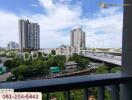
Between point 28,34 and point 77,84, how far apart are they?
253 cm

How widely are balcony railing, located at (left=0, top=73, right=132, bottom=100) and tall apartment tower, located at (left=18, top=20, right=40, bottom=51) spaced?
2.04 meters

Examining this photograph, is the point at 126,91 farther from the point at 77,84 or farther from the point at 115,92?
the point at 77,84

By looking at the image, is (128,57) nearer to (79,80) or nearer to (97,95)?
(97,95)

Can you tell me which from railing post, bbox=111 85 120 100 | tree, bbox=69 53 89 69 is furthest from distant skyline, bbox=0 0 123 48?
railing post, bbox=111 85 120 100

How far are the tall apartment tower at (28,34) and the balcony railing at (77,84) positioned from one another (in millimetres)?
2036

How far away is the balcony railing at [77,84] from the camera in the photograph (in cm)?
107

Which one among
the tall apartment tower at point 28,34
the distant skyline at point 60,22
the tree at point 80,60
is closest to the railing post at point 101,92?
the tree at point 80,60

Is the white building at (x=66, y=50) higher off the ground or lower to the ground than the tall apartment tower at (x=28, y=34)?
lower

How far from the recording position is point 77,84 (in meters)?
1.22

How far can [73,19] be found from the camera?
27.6ft

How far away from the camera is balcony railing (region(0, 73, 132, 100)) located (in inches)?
42.2

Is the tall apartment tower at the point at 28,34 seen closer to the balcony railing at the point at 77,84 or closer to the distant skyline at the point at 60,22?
the distant skyline at the point at 60,22

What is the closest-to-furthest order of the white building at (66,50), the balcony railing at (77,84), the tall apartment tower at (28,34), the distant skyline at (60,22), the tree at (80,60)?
1. the balcony railing at (77,84)
2. the tree at (80,60)
3. the white building at (66,50)
4. the tall apartment tower at (28,34)
5. the distant skyline at (60,22)

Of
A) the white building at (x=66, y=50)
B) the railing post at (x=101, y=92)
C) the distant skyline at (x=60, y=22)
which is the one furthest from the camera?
the distant skyline at (x=60, y=22)
